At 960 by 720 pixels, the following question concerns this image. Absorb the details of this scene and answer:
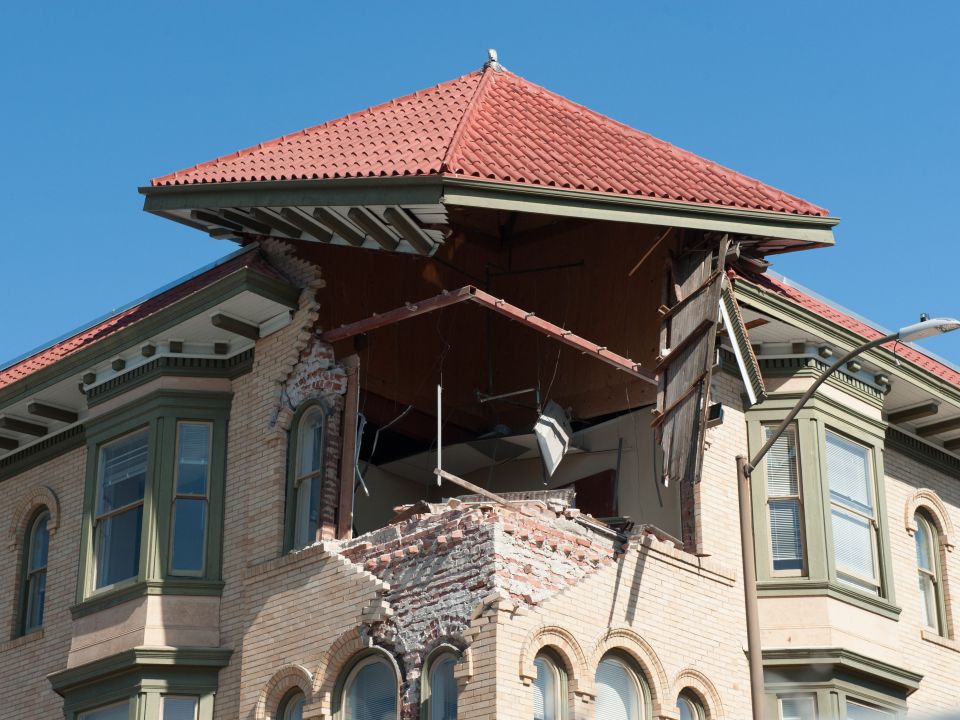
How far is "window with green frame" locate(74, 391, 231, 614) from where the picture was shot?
2220cm

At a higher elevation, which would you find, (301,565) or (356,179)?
(356,179)

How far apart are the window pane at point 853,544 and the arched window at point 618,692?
148 inches

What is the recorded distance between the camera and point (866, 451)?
23328 millimetres

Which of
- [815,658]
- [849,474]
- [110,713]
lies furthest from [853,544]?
[110,713]

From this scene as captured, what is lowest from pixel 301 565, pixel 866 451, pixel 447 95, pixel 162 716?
pixel 162 716

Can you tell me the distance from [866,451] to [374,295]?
6.68 metres

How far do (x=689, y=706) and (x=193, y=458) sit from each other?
703cm

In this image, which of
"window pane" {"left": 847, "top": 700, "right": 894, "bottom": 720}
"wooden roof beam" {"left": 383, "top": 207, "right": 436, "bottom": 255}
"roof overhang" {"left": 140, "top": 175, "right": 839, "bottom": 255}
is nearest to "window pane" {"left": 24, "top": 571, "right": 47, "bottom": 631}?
"roof overhang" {"left": 140, "top": 175, "right": 839, "bottom": 255}

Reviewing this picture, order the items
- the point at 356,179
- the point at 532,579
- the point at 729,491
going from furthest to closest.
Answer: the point at 729,491
the point at 356,179
the point at 532,579

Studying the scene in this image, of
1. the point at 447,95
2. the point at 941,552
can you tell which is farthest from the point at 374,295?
the point at 941,552

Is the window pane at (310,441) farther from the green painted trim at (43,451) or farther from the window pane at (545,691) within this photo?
the window pane at (545,691)

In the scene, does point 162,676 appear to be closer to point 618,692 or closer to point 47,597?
point 47,597

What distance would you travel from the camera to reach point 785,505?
22.4m

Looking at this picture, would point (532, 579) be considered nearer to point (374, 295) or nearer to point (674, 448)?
point (674, 448)
